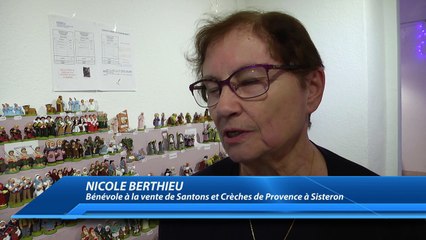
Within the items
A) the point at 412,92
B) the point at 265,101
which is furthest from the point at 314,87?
the point at 412,92

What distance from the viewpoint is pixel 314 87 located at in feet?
2.73

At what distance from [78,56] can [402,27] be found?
434 cm

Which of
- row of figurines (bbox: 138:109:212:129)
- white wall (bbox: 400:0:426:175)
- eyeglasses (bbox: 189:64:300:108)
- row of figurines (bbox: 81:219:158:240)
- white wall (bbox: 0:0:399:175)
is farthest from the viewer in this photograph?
white wall (bbox: 400:0:426:175)

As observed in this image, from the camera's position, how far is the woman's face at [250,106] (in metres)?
0.74

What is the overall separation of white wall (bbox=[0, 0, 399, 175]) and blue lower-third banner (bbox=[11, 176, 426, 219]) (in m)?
0.67

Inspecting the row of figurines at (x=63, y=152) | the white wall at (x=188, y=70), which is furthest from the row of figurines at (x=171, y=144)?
the white wall at (x=188, y=70)

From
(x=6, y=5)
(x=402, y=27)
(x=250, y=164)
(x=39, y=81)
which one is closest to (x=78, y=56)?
(x=39, y=81)

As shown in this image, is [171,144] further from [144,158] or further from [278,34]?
[278,34]

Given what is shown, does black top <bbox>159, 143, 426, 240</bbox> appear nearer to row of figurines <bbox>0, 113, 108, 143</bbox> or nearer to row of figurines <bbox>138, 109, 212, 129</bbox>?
row of figurines <bbox>0, 113, 108, 143</bbox>

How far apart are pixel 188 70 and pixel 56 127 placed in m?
0.97

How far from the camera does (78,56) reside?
1.55 m

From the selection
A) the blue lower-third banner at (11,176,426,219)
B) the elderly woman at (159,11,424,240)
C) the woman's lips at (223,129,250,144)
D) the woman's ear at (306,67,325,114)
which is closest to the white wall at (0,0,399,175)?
the blue lower-third banner at (11,176,426,219)

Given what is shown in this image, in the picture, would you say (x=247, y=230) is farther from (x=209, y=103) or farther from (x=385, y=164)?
(x=385, y=164)

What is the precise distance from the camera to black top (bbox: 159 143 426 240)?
2.46 ft
